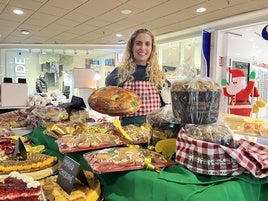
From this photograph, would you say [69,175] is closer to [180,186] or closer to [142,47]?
[180,186]

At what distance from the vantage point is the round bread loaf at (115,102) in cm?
121

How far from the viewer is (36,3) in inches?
166

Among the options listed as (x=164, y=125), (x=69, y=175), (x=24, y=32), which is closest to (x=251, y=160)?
(x=164, y=125)

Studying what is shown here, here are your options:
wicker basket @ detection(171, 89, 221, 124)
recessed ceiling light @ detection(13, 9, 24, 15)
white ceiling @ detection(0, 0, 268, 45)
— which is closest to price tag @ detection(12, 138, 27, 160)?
wicker basket @ detection(171, 89, 221, 124)

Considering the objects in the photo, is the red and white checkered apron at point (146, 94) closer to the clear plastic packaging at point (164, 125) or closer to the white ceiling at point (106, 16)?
the clear plastic packaging at point (164, 125)

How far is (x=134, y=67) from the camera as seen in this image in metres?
1.60

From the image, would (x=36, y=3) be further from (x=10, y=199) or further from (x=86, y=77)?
(x=10, y=199)

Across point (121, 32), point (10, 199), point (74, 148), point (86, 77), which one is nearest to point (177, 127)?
point (74, 148)

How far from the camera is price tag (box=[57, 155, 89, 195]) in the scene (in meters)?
0.83

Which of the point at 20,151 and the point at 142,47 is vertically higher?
the point at 142,47

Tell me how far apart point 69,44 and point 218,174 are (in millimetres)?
8086

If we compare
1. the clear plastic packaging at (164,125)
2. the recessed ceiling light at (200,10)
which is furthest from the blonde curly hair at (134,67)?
the recessed ceiling light at (200,10)

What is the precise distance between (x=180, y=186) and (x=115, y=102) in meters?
0.62

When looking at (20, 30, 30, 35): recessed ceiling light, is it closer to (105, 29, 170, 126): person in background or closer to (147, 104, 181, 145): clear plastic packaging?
(105, 29, 170, 126): person in background
